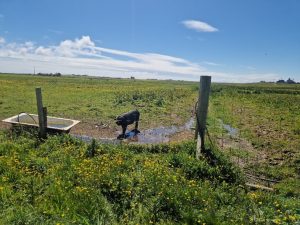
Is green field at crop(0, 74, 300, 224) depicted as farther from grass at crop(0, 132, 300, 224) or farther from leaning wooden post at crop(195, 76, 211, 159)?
leaning wooden post at crop(195, 76, 211, 159)

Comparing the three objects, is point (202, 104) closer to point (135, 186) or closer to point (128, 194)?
point (135, 186)

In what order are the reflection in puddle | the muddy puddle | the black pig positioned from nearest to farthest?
the muddy puddle
the reflection in puddle
the black pig

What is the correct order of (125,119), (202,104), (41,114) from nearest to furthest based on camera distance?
(202,104)
(41,114)
(125,119)

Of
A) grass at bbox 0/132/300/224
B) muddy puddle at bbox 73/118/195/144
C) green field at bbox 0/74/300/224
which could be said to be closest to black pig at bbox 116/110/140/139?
muddy puddle at bbox 73/118/195/144

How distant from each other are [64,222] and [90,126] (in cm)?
1210

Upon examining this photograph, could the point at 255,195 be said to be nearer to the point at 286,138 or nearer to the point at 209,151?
the point at 209,151

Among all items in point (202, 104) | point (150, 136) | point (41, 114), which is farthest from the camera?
point (150, 136)

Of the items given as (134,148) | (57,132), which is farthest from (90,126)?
(134,148)

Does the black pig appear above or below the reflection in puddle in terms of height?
above

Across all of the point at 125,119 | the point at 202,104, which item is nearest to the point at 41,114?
the point at 125,119

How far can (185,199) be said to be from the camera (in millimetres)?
→ 5621

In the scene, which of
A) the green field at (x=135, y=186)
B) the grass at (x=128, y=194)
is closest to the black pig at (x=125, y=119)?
the green field at (x=135, y=186)

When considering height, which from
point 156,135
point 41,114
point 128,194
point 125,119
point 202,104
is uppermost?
point 202,104

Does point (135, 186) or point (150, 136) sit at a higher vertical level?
point (135, 186)
